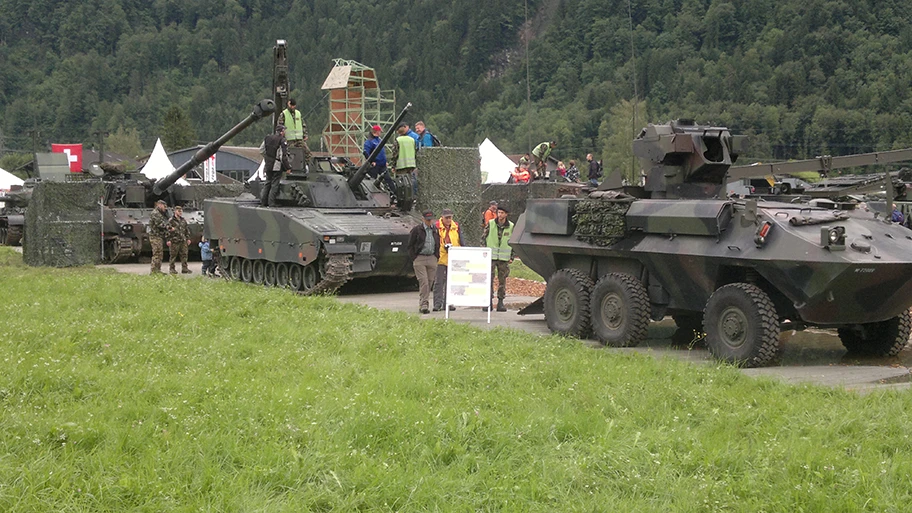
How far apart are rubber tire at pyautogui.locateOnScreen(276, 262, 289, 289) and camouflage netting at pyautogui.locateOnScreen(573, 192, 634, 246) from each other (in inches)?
288

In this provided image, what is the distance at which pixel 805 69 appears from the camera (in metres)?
57.9

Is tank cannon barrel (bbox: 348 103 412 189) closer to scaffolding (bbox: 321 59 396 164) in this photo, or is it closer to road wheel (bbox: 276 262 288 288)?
road wheel (bbox: 276 262 288 288)

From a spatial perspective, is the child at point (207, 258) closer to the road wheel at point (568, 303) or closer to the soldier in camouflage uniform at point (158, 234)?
the soldier in camouflage uniform at point (158, 234)

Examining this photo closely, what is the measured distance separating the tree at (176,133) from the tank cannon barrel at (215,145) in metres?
51.0

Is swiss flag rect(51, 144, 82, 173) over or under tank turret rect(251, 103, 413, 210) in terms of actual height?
over

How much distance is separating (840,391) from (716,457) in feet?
→ 8.50

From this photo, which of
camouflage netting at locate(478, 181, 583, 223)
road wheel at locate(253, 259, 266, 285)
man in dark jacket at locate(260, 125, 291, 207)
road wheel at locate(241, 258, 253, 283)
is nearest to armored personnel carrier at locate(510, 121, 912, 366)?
man in dark jacket at locate(260, 125, 291, 207)

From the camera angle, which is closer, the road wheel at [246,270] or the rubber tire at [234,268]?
the road wheel at [246,270]

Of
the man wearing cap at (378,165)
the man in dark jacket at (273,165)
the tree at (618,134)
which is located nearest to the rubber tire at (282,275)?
the man in dark jacket at (273,165)

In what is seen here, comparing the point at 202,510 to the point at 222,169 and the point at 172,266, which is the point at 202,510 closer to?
the point at 172,266

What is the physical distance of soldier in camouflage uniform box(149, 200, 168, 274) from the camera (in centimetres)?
2211

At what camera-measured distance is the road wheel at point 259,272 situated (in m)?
20.3

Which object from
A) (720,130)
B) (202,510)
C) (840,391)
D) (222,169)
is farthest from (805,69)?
(202,510)

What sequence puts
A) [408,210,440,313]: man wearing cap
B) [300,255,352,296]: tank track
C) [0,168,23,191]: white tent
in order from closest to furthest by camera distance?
1. [408,210,440,313]: man wearing cap
2. [300,255,352,296]: tank track
3. [0,168,23,191]: white tent
